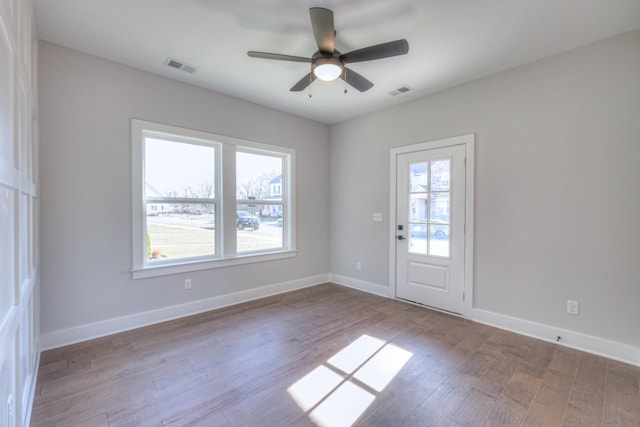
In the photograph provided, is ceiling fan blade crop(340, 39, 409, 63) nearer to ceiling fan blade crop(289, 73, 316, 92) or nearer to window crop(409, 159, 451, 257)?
ceiling fan blade crop(289, 73, 316, 92)

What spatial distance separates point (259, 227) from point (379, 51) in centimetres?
286

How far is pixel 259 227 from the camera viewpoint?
4246 millimetres

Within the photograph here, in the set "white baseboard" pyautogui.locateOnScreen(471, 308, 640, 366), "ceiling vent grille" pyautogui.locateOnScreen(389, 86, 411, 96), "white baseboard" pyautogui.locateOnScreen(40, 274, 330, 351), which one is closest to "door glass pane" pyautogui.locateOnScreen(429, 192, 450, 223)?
"white baseboard" pyautogui.locateOnScreen(471, 308, 640, 366)

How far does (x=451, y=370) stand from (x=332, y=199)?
10.5 ft

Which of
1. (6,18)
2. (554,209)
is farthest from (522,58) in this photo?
(6,18)

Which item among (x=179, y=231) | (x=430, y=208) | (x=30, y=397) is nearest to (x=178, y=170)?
(x=179, y=231)

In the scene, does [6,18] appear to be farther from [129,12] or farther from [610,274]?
[610,274]

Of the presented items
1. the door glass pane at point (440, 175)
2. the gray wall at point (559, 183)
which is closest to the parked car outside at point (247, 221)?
the door glass pane at point (440, 175)

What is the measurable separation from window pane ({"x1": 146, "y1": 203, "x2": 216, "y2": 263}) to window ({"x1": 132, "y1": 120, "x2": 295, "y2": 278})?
1 centimetres

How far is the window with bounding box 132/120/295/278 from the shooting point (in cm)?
319

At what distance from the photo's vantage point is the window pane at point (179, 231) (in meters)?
3.26

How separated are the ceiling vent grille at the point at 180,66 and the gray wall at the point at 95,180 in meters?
0.33

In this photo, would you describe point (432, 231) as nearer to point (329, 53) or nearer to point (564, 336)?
point (564, 336)

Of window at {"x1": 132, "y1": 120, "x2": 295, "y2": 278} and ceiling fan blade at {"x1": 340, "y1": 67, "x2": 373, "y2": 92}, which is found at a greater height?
ceiling fan blade at {"x1": 340, "y1": 67, "x2": 373, "y2": 92}
